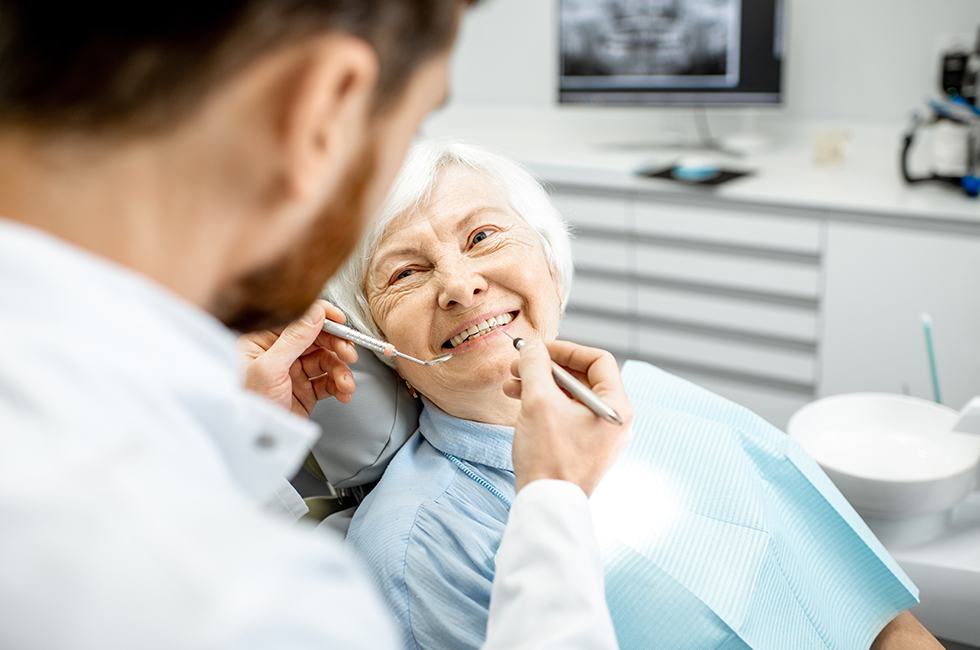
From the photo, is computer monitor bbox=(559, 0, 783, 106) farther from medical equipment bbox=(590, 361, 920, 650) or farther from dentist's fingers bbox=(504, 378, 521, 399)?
dentist's fingers bbox=(504, 378, 521, 399)

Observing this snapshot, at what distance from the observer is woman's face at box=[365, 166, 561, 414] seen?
137 centimetres

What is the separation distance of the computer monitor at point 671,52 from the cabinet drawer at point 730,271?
62 centimetres

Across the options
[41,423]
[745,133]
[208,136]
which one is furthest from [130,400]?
[745,133]

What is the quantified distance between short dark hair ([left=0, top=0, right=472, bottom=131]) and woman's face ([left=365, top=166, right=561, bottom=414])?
0.80m

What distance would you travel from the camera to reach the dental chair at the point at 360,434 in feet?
4.62

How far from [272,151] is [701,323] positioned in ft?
8.85

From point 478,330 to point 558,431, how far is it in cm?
44

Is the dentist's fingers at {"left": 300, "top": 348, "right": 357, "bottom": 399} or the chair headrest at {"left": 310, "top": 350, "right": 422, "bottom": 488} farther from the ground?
the dentist's fingers at {"left": 300, "top": 348, "right": 357, "bottom": 399}

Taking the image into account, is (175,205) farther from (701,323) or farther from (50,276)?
(701,323)

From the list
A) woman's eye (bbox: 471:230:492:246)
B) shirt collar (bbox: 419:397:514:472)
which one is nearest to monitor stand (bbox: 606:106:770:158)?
woman's eye (bbox: 471:230:492:246)

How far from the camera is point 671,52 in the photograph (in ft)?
11.1

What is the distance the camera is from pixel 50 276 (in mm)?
533

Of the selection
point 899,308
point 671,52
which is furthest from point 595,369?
point 671,52

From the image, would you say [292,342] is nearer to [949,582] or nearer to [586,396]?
[586,396]
